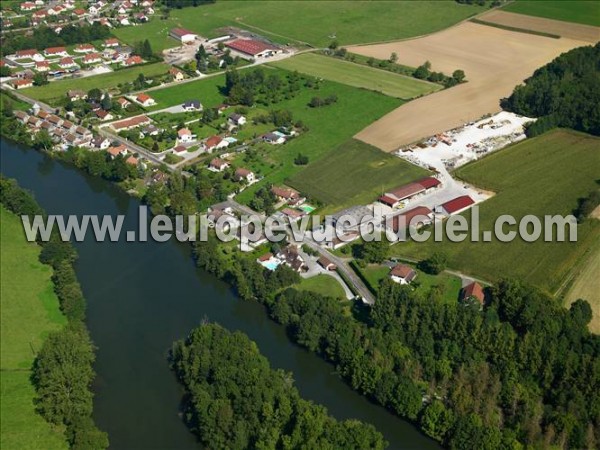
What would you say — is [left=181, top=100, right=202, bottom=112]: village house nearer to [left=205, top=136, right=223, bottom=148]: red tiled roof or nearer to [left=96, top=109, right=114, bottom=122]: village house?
[left=96, top=109, right=114, bottom=122]: village house

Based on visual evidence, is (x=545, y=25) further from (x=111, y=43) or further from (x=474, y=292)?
(x=474, y=292)

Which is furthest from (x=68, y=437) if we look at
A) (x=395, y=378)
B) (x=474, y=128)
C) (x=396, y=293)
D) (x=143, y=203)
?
(x=474, y=128)

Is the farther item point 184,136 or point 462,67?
point 462,67

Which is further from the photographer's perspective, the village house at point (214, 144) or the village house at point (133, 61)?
the village house at point (133, 61)

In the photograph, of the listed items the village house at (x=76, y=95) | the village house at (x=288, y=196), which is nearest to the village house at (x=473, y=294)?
the village house at (x=288, y=196)

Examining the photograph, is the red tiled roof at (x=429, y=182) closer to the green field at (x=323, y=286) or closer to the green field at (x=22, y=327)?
the green field at (x=323, y=286)

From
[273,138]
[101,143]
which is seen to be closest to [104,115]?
[101,143]

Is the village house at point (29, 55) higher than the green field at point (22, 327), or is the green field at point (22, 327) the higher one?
the green field at point (22, 327)
